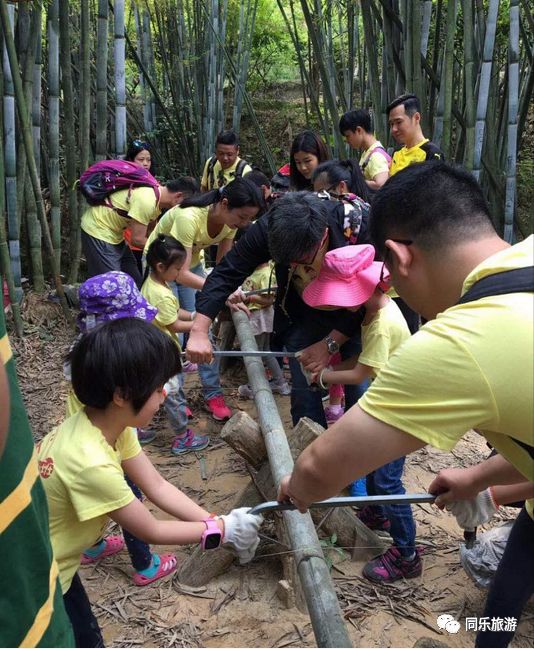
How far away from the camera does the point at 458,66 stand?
18.8 feet

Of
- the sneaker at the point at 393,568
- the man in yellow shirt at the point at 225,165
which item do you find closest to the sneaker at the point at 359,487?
the sneaker at the point at 393,568

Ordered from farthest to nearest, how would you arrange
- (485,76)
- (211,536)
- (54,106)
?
(54,106) < (485,76) < (211,536)

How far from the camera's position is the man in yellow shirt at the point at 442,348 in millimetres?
882

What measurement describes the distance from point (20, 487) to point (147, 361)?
78 centimetres

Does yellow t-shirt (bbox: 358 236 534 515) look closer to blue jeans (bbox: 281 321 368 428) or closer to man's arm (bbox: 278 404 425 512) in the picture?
man's arm (bbox: 278 404 425 512)

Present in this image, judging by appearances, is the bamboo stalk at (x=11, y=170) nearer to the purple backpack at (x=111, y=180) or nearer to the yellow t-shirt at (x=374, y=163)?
the purple backpack at (x=111, y=180)

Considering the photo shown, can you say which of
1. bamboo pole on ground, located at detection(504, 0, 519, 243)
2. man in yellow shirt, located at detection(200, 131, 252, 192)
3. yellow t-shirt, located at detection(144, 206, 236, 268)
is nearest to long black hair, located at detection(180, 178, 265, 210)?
yellow t-shirt, located at detection(144, 206, 236, 268)

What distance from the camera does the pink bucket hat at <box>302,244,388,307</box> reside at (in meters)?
2.05

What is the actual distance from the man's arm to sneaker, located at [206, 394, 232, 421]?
251cm

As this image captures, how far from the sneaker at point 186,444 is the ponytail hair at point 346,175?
1645 millimetres

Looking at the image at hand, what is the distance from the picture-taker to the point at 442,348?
2.97 feet

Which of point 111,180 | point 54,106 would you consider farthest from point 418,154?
point 54,106

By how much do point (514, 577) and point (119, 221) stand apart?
3169mm

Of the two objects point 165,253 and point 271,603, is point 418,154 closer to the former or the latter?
point 165,253
